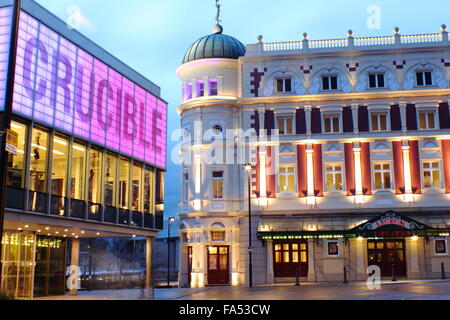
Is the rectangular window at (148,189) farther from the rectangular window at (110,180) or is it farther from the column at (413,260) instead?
the column at (413,260)

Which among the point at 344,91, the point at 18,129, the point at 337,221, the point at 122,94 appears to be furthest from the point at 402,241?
the point at 18,129

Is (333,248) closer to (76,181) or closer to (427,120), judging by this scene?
(427,120)

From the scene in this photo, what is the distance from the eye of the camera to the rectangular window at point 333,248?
40938 mm

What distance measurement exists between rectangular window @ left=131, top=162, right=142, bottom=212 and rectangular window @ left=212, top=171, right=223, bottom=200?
10.2 metres

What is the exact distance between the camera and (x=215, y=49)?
1817 inches

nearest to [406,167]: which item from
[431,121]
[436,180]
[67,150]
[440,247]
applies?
[436,180]

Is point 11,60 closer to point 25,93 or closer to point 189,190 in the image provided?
point 25,93

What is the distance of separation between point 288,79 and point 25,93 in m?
25.0

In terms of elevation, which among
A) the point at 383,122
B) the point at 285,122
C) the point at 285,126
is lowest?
the point at 285,126

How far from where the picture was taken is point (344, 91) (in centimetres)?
4341

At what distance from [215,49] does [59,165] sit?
22.8m

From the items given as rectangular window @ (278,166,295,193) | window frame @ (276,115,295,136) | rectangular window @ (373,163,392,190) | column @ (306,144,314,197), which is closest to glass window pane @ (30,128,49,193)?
rectangular window @ (278,166,295,193)

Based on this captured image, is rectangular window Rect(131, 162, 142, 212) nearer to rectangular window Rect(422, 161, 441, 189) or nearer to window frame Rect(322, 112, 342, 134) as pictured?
window frame Rect(322, 112, 342, 134)
